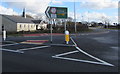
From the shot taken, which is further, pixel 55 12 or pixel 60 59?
pixel 55 12

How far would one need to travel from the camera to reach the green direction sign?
14344 mm

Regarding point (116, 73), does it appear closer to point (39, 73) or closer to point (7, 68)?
point (39, 73)

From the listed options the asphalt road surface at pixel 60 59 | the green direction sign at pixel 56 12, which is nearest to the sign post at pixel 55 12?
the green direction sign at pixel 56 12

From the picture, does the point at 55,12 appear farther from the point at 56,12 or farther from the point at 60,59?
the point at 60,59

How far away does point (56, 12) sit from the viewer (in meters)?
14.7

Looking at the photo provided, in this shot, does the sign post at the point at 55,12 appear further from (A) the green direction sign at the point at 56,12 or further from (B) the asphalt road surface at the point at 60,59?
(B) the asphalt road surface at the point at 60,59

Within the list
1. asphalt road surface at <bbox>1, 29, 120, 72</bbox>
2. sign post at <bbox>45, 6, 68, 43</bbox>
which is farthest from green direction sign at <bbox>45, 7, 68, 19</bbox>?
asphalt road surface at <bbox>1, 29, 120, 72</bbox>

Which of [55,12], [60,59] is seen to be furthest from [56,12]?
[60,59]

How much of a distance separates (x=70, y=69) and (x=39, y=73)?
1299mm

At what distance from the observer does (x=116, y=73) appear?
5.27 m

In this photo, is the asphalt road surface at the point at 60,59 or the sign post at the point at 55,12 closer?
the asphalt road surface at the point at 60,59

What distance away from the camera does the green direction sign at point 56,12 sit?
14344mm

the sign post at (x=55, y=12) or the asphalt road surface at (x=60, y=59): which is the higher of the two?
the sign post at (x=55, y=12)

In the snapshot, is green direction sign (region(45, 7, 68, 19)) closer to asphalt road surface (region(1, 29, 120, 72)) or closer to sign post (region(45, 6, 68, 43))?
sign post (region(45, 6, 68, 43))
